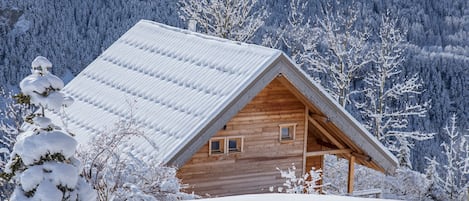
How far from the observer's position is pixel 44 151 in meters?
8.13

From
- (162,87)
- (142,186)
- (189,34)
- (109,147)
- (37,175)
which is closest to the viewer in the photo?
(37,175)

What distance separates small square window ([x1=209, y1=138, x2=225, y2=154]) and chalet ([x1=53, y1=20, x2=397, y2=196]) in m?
0.02

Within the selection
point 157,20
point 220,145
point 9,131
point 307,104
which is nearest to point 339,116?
point 307,104

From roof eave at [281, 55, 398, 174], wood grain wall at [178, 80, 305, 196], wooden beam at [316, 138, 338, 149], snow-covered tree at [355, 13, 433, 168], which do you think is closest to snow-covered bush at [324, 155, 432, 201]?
snow-covered tree at [355, 13, 433, 168]

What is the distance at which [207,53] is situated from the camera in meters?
15.7

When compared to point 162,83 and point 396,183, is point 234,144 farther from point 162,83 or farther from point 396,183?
point 396,183

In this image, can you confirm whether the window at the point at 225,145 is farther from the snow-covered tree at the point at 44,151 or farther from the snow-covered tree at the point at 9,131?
the snow-covered tree at the point at 44,151

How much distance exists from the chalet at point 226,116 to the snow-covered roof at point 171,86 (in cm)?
2

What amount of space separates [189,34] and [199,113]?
3.44 m

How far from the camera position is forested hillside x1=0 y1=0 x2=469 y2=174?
328 ft

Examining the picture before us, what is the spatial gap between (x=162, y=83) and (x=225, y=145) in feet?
6.24

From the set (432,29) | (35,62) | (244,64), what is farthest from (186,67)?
(432,29)

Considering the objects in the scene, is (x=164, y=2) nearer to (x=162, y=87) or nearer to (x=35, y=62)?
(x=162, y=87)

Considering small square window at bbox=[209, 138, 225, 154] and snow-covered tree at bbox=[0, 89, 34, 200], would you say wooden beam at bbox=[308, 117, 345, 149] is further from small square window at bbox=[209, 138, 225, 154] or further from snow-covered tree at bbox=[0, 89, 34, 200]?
snow-covered tree at bbox=[0, 89, 34, 200]
